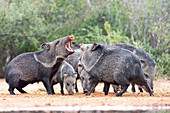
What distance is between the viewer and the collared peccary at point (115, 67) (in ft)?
25.9

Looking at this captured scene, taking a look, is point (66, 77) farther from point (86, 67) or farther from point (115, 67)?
point (115, 67)

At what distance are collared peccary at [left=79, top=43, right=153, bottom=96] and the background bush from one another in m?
6.95

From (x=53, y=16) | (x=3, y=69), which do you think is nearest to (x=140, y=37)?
(x=53, y=16)

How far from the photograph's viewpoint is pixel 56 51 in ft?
29.3

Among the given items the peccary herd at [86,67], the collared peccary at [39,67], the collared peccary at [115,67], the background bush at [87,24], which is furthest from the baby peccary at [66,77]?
the background bush at [87,24]

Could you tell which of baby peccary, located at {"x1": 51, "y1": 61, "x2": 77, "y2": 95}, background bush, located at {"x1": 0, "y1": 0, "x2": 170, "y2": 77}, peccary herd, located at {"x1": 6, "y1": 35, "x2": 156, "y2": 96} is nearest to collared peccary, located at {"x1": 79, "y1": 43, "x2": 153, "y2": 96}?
peccary herd, located at {"x1": 6, "y1": 35, "x2": 156, "y2": 96}

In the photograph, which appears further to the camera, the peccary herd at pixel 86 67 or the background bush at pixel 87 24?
the background bush at pixel 87 24

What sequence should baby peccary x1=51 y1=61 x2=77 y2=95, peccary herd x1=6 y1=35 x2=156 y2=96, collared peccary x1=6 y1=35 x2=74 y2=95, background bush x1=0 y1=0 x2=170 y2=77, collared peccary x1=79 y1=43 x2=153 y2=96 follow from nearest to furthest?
collared peccary x1=79 y1=43 x2=153 y2=96, peccary herd x1=6 y1=35 x2=156 y2=96, collared peccary x1=6 y1=35 x2=74 y2=95, baby peccary x1=51 y1=61 x2=77 y2=95, background bush x1=0 y1=0 x2=170 y2=77

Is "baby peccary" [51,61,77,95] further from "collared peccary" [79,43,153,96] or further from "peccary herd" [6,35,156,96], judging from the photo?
"collared peccary" [79,43,153,96]

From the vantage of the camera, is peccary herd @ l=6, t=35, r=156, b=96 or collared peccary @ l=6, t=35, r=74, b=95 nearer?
peccary herd @ l=6, t=35, r=156, b=96

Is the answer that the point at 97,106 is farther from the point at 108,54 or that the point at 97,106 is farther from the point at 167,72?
the point at 167,72

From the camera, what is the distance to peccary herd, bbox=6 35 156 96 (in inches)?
314

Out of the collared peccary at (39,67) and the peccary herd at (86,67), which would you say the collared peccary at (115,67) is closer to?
the peccary herd at (86,67)

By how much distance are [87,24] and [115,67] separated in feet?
35.0
